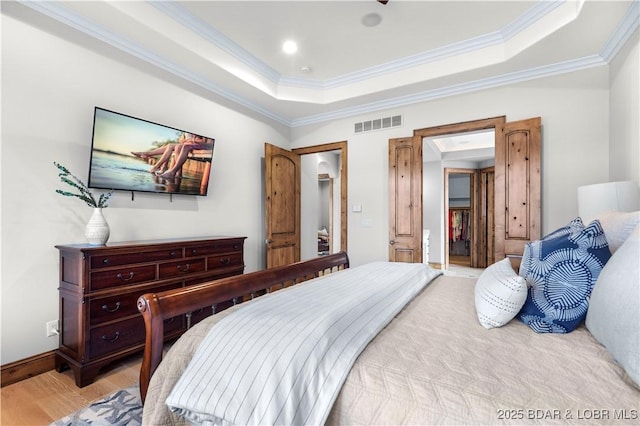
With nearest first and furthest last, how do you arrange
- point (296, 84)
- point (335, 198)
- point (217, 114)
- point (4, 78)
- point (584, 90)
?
point (4, 78), point (584, 90), point (217, 114), point (296, 84), point (335, 198)

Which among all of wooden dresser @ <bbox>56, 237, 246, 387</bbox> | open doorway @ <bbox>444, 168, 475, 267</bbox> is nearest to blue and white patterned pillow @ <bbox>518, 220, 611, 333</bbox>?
wooden dresser @ <bbox>56, 237, 246, 387</bbox>

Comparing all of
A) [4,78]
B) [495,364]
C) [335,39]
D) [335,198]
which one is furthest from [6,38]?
[335,198]

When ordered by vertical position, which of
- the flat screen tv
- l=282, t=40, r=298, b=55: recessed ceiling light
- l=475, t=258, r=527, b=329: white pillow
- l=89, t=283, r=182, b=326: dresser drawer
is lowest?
l=89, t=283, r=182, b=326: dresser drawer

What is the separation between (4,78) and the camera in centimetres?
212

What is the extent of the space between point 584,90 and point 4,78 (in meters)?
4.92

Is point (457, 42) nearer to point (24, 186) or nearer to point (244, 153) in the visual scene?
point (244, 153)

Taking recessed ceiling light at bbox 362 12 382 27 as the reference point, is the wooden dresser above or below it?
below

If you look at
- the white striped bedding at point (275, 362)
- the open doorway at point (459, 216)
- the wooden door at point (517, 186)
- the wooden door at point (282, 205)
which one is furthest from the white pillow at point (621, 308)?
the open doorway at point (459, 216)

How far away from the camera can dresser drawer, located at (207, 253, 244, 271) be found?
301 centimetres

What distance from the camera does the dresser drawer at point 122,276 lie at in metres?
2.19

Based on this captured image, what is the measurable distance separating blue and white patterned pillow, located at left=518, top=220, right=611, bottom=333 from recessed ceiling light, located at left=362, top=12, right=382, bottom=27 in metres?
2.37

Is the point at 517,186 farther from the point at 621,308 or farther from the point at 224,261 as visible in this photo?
the point at 224,261

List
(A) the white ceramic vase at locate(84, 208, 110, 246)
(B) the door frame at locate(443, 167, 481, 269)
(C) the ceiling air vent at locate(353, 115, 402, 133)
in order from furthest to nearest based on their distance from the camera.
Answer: (B) the door frame at locate(443, 167, 481, 269), (C) the ceiling air vent at locate(353, 115, 402, 133), (A) the white ceramic vase at locate(84, 208, 110, 246)

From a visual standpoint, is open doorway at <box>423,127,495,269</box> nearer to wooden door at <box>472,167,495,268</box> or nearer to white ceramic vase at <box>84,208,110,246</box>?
wooden door at <box>472,167,495,268</box>
